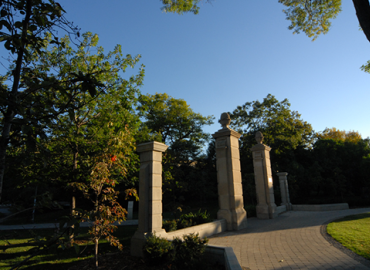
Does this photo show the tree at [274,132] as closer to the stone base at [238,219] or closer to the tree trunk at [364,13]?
the stone base at [238,219]

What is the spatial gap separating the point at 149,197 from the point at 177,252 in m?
1.90

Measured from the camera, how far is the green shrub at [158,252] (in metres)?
5.72

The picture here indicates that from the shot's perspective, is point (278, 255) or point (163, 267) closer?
point (163, 267)

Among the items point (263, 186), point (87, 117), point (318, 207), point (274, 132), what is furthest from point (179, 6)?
point (274, 132)

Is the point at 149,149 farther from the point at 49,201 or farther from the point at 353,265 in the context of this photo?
the point at 353,265

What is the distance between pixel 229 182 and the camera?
1029 cm

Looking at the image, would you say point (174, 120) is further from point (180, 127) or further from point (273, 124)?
point (273, 124)

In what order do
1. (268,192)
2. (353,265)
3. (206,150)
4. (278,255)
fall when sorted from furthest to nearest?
(206,150) → (268,192) → (278,255) → (353,265)

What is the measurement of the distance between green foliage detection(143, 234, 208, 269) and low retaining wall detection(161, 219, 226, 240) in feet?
4.05

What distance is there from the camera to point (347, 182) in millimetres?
28969

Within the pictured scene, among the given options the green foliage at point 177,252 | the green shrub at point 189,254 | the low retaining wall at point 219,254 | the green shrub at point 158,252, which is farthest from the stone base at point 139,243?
the low retaining wall at point 219,254

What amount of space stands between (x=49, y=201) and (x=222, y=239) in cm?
744

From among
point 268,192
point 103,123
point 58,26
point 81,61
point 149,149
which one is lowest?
point 268,192

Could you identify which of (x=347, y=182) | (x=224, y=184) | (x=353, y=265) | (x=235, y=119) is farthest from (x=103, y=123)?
(x=347, y=182)
